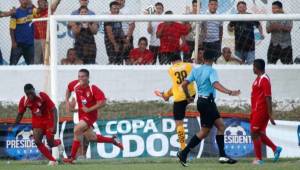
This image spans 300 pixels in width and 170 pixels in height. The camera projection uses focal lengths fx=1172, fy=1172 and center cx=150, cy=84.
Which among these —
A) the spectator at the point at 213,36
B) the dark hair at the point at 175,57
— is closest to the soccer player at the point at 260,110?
the dark hair at the point at 175,57

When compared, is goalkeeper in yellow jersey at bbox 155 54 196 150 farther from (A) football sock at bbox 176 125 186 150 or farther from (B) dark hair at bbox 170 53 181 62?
(B) dark hair at bbox 170 53 181 62

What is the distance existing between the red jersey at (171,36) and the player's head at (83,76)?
2.49 metres

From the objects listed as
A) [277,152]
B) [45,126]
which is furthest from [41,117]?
[277,152]

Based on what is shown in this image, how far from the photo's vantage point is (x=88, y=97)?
78.6 feet

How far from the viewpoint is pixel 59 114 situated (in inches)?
1005

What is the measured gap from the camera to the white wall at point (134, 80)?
2584cm

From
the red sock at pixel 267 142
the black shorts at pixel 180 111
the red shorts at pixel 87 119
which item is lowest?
the red sock at pixel 267 142

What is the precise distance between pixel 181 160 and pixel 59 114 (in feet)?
15.2

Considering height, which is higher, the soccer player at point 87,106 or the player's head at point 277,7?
the player's head at point 277,7

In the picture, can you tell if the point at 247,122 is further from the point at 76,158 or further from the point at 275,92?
the point at 76,158

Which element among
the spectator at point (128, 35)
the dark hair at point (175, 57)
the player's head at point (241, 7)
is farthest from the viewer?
the player's head at point (241, 7)

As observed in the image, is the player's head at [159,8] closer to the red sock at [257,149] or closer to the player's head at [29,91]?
the player's head at [29,91]

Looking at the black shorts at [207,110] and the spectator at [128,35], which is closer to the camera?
the black shorts at [207,110]

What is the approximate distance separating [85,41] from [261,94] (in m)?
4.92
